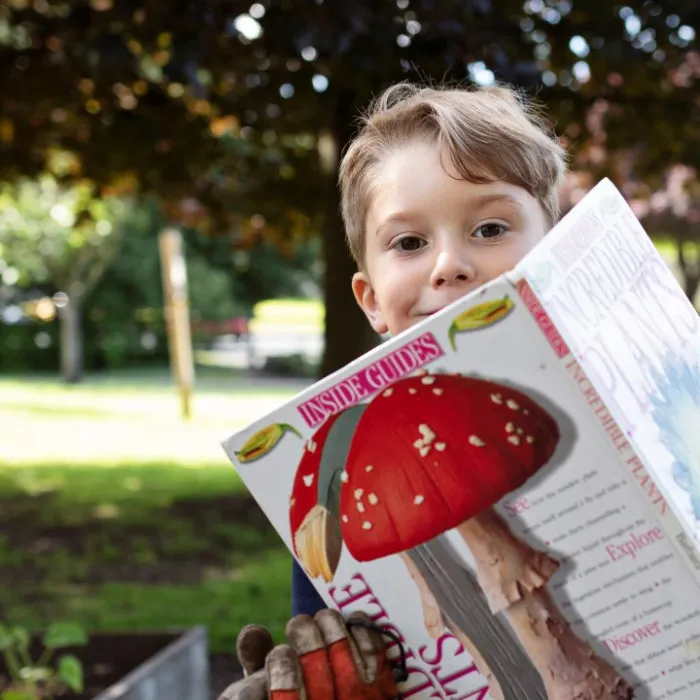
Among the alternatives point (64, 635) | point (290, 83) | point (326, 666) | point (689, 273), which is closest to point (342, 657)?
point (326, 666)

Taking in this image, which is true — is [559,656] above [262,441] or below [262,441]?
below

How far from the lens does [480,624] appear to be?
1.10 metres

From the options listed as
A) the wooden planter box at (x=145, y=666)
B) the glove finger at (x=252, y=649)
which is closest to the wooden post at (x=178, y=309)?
the wooden planter box at (x=145, y=666)

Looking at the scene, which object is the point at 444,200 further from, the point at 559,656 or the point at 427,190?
the point at 559,656

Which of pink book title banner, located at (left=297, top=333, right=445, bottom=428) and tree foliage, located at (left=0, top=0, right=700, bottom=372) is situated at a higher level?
tree foliage, located at (left=0, top=0, right=700, bottom=372)

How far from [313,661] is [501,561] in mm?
296

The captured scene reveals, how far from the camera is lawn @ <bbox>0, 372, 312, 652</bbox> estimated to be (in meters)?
5.45

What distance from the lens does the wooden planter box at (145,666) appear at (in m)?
3.68

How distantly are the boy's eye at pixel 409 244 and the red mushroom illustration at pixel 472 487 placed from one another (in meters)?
0.38

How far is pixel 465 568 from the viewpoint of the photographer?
1.09 metres

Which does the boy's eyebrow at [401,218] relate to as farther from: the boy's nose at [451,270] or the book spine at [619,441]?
the book spine at [619,441]

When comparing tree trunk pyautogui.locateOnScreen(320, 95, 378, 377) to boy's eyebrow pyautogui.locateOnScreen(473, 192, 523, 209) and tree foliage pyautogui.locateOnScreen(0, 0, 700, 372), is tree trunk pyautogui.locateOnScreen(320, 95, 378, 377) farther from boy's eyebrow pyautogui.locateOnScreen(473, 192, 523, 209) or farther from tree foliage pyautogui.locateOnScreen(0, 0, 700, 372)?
boy's eyebrow pyautogui.locateOnScreen(473, 192, 523, 209)

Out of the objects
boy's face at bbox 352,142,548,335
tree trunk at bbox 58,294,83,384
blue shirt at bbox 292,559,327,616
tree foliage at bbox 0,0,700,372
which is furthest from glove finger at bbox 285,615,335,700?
tree trunk at bbox 58,294,83,384

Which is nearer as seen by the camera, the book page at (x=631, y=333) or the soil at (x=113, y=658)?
the book page at (x=631, y=333)
